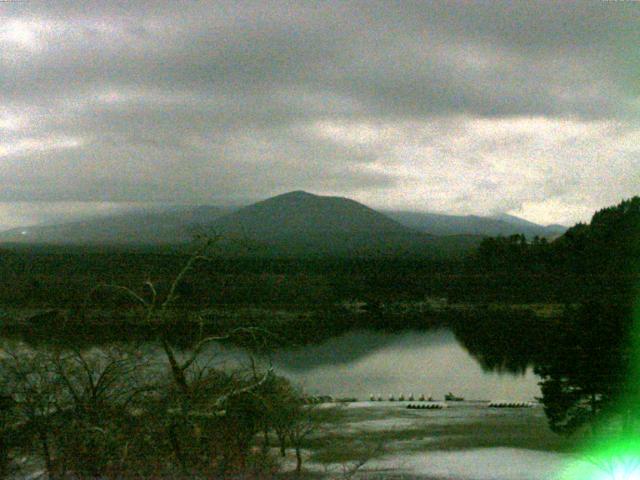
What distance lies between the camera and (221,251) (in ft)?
18.7

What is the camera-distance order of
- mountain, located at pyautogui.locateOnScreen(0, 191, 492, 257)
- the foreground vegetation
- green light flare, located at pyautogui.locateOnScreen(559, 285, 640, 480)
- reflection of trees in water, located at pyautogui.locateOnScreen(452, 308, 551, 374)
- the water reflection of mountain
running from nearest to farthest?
the foreground vegetation, green light flare, located at pyautogui.locateOnScreen(559, 285, 640, 480), the water reflection of mountain, reflection of trees in water, located at pyautogui.locateOnScreen(452, 308, 551, 374), mountain, located at pyautogui.locateOnScreen(0, 191, 492, 257)

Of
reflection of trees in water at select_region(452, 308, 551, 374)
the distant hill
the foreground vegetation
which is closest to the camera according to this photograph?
the foreground vegetation

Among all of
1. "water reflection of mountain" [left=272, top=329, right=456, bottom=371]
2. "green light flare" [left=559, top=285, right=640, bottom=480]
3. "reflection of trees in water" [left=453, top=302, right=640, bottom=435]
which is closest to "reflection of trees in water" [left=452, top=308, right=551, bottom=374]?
"water reflection of mountain" [left=272, top=329, right=456, bottom=371]

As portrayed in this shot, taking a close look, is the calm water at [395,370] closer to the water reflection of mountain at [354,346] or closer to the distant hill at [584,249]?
the water reflection of mountain at [354,346]

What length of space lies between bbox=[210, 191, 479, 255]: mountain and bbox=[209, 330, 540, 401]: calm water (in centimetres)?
6842

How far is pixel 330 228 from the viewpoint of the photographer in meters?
170

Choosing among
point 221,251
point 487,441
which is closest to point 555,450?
point 487,441

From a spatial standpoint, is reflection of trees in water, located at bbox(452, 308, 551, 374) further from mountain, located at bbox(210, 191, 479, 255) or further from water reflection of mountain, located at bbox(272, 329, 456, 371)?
mountain, located at bbox(210, 191, 479, 255)

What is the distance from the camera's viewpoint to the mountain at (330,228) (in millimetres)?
126750

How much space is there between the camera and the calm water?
2894 centimetres

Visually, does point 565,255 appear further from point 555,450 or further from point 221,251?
point 221,251

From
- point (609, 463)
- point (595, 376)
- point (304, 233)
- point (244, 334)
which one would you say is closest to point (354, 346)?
point (595, 376)

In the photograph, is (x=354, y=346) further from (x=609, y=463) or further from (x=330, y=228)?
(x=330, y=228)

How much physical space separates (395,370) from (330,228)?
446ft
